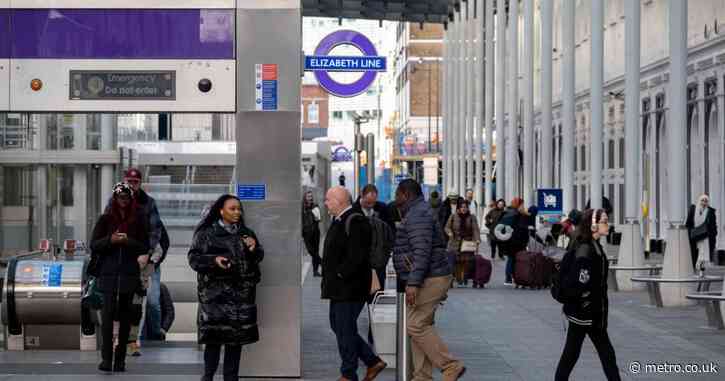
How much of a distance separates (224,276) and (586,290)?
110 inches

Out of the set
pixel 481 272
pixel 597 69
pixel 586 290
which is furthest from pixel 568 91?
pixel 586 290

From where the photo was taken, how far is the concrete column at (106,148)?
20.4m

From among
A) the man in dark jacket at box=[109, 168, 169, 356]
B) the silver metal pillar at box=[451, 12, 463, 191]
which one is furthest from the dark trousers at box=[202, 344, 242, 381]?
the silver metal pillar at box=[451, 12, 463, 191]

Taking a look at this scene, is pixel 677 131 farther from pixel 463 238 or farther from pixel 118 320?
pixel 118 320

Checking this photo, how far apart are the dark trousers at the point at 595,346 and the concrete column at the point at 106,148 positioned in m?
9.90

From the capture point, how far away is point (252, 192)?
1299 cm

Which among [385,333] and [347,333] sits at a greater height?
[347,333]

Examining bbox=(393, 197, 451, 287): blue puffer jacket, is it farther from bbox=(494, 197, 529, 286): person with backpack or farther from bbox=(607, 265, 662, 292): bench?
bbox=(494, 197, 529, 286): person with backpack

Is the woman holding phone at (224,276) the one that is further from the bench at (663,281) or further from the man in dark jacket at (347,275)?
the bench at (663,281)

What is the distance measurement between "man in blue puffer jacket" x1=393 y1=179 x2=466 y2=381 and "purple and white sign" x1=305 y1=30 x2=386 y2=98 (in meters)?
3.77

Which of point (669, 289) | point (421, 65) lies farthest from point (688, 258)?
point (421, 65)

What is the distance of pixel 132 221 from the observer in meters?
13.4

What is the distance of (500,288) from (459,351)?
468 inches

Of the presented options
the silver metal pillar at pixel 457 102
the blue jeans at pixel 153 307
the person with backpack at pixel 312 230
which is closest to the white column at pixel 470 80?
the silver metal pillar at pixel 457 102
